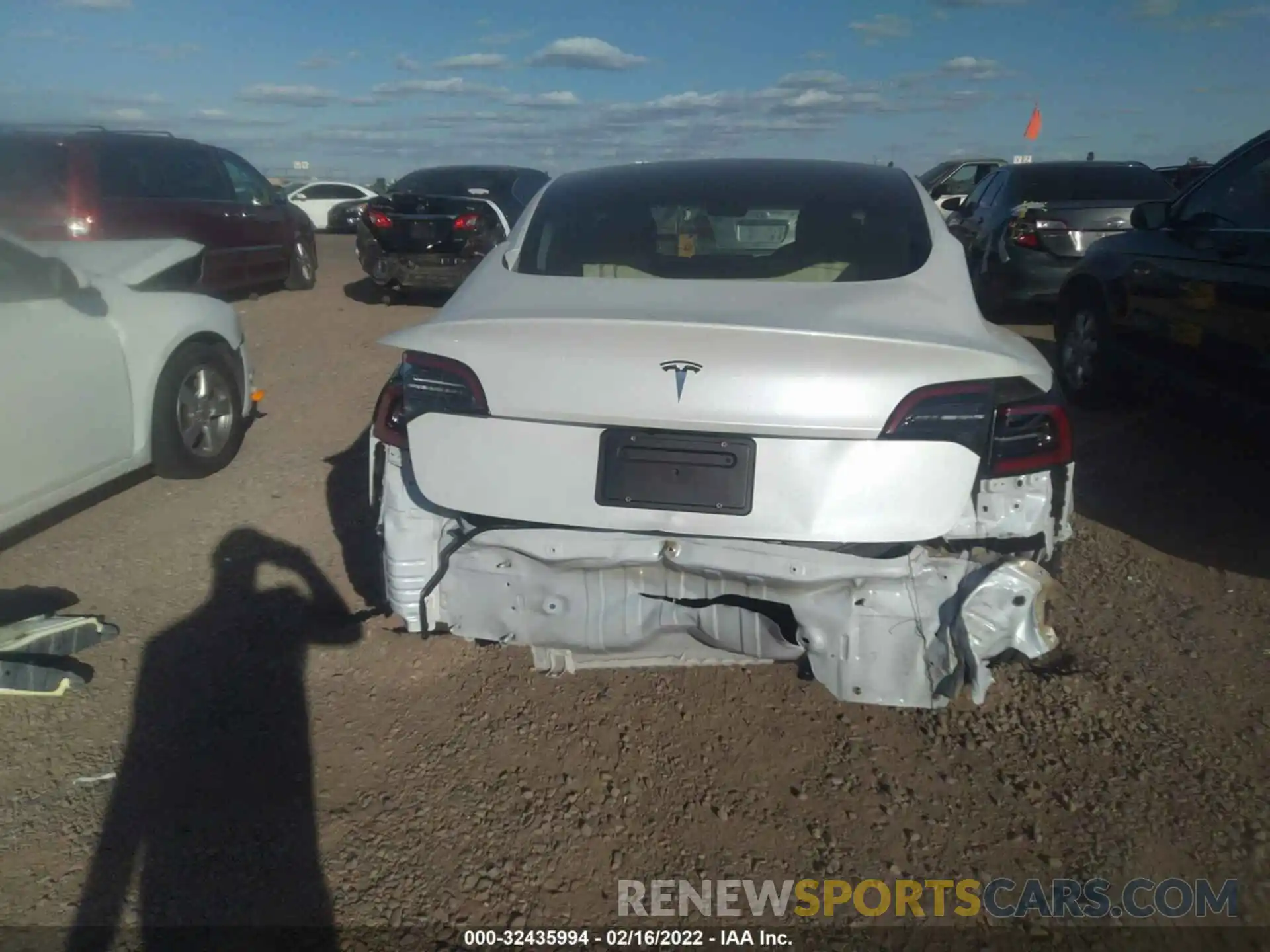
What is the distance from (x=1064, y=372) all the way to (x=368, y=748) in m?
5.24

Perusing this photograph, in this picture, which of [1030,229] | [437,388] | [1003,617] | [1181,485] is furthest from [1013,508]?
[1030,229]

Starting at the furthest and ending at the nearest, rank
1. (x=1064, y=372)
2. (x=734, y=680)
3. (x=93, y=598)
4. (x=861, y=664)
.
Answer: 1. (x=1064, y=372)
2. (x=93, y=598)
3. (x=734, y=680)
4. (x=861, y=664)

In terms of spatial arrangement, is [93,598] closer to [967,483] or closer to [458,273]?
[967,483]

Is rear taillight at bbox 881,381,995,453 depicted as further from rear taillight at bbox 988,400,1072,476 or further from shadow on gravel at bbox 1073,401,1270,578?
shadow on gravel at bbox 1073,401,1270,578

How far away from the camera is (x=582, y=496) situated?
242 centimetres

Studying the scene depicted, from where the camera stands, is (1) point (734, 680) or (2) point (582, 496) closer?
(2) point (582, 496)

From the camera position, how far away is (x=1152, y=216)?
16.7ft

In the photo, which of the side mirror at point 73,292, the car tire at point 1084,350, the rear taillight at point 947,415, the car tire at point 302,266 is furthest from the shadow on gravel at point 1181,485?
the car tire at point 302,266

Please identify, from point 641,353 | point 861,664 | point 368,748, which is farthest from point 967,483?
point 368,748

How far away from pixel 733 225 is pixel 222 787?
251 cm

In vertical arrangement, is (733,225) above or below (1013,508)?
above

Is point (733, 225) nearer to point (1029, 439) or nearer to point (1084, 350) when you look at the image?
point (1029, 439)

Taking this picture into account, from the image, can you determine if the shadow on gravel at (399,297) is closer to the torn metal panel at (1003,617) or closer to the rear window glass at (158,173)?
the rear window glass at (158,173)

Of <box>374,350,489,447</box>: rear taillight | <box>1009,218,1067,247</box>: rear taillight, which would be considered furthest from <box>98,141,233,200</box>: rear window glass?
<box>1009,218,1067,247</box>: rear taillight
